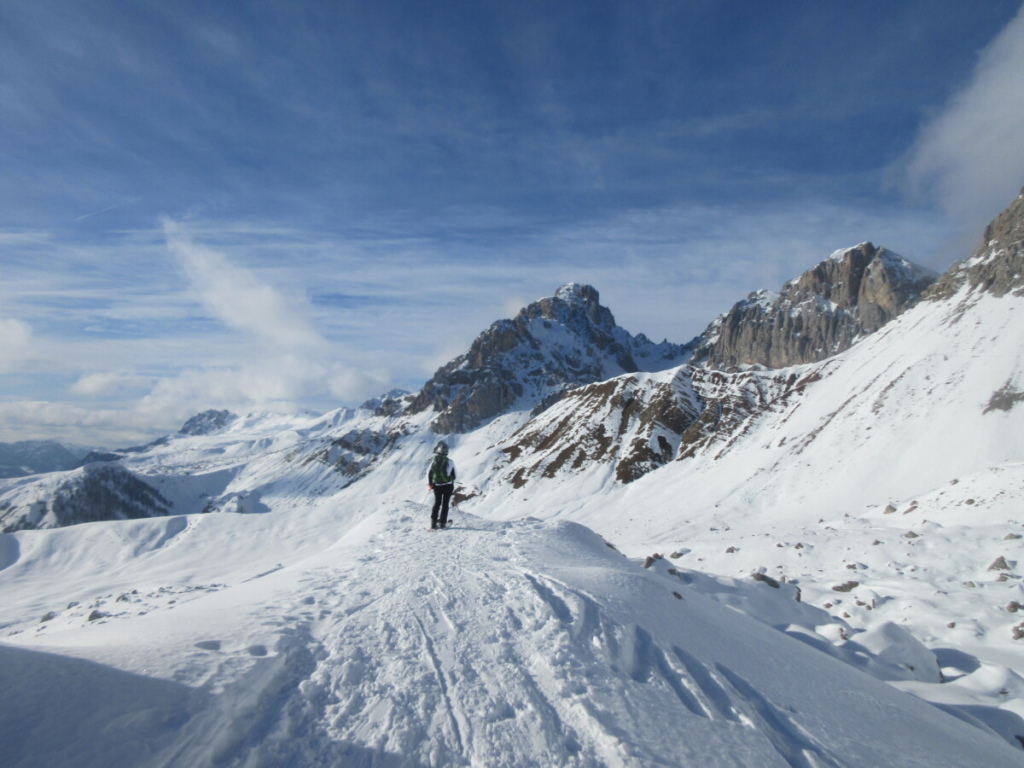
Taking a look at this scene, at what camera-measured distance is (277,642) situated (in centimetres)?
576

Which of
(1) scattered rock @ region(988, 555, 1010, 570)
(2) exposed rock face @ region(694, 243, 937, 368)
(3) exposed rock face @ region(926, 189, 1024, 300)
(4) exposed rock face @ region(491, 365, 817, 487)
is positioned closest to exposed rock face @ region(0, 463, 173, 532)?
(4) exposed rock face @ region(491, 365, 817, 487)

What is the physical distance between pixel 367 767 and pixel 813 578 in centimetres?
1475

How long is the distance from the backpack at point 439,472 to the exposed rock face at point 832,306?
506 feet

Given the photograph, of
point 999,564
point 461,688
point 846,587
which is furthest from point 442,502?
point 999,564

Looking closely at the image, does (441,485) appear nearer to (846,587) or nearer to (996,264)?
(846,587)

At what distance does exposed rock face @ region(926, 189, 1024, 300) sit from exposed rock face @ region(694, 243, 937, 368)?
85.9 metres

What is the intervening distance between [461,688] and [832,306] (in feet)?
629

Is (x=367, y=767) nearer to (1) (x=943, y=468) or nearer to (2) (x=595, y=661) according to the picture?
(2) (x=595, y=661)

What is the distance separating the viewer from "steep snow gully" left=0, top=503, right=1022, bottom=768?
3.97 meters

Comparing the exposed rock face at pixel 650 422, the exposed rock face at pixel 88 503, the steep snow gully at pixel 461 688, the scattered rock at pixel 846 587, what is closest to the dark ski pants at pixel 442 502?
the steep snow gully at pixel 461 688

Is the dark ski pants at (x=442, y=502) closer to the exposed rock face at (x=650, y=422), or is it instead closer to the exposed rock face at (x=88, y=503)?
the exposed rock face at (x=650, y=422)

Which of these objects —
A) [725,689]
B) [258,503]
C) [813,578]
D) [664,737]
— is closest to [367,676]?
[664,737]

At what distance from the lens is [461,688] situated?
5.11 m

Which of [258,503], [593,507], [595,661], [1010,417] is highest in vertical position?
[1010,417]
